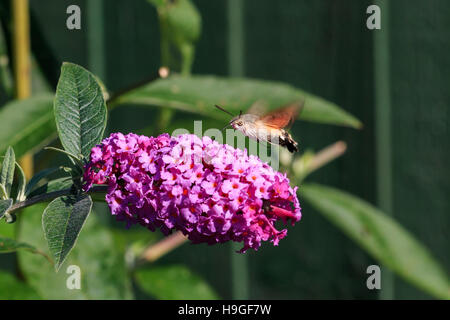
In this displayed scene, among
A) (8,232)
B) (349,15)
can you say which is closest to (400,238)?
(349,15)

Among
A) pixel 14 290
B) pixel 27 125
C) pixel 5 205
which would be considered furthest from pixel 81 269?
pixel 5 205

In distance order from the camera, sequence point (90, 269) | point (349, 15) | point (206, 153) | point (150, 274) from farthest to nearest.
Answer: point (349, 15) < point (150, 274) < point (90, 269) < point (206, 153)

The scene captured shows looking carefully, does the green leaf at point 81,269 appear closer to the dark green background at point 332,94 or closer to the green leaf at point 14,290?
the green leaf at point 14,290

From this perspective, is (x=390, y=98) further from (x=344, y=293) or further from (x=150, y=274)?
(x=150, y=274)

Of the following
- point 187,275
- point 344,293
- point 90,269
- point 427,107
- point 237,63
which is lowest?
point 344,293

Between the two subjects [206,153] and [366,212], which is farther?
[366,212]

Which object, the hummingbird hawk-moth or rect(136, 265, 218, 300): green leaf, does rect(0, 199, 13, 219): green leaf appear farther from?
rect(136, 265, 218, 300): green leaf
